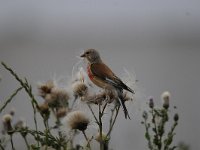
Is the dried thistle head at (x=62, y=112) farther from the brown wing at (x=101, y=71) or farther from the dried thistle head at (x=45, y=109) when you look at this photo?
the brown wing at (x=101, y=71)

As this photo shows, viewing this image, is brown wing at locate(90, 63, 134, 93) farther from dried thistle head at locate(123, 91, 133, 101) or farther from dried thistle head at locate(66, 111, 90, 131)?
dried thistle head at locate(66, 111, 90, 131)

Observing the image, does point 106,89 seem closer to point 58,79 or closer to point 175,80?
point 58,79

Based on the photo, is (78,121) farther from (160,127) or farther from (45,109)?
(160,127)

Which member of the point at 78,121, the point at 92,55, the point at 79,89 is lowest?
the point at 78,121

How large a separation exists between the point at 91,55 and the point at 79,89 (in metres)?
0.36

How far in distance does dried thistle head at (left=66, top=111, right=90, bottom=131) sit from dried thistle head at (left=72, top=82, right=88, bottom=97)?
2.9 inches

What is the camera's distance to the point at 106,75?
2236mm

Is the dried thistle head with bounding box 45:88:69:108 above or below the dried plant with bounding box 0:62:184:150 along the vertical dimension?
above

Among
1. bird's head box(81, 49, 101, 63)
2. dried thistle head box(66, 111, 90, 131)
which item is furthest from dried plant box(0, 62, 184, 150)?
bird's head box(81, 49, 101, 63)

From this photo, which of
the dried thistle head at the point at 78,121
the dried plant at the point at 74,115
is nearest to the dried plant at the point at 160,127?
the dried plant at the point at 74,115

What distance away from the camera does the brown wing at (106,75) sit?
83.5 inches

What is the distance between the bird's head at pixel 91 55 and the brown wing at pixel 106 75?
2.1 inches

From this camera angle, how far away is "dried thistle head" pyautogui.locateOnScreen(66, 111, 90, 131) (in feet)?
6.48

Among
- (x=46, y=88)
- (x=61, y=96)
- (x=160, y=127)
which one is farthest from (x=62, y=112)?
(x=160, y=127)
